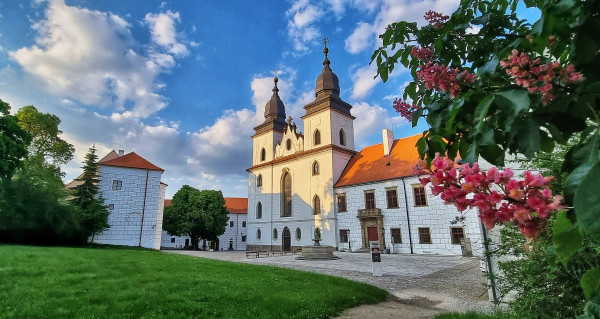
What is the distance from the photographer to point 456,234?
22094 mm

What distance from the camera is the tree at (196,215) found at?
40.4 metres

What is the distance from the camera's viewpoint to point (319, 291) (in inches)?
301

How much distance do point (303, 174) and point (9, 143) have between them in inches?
924

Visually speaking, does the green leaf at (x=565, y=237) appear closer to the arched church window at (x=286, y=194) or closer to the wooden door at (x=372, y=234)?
the wooden door at (x=372, y=234)

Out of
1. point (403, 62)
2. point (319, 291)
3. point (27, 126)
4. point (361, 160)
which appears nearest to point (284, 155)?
point (361, 160)

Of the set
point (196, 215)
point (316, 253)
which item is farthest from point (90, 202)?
point (316, 253)

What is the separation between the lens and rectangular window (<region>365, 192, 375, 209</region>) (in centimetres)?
2727

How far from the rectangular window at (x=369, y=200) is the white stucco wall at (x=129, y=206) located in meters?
21.1

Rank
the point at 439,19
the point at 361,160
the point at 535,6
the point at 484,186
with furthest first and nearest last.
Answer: the point at 361,160, the point at 439,19, the point at 535,6, the point at 484,186

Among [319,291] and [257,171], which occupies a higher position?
[257,171]

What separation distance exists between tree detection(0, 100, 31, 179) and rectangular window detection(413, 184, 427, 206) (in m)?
27.7

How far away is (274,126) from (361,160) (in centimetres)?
1331

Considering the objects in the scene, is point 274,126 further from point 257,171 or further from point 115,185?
point 115,185

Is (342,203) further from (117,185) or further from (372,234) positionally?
(117,185)
